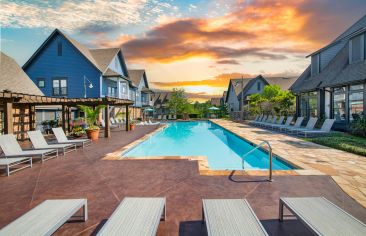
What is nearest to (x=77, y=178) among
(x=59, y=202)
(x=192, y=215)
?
(x=59, y=202)

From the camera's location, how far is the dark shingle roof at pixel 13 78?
14758 mm

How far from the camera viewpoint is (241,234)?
9.02 ft

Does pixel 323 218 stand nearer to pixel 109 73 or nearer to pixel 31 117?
pixel 31 117

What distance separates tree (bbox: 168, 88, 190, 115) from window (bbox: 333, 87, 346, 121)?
33.2 m

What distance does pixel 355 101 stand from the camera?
15.5 m

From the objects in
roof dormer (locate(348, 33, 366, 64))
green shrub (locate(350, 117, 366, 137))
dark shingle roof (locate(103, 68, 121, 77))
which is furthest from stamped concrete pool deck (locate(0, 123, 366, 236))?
dark shingle roof (locate(103, 68, 121, 77))

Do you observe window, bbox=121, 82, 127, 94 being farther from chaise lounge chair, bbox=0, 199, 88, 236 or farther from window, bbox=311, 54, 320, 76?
chaise lounge chair, bbox=0, 199, 88, 236

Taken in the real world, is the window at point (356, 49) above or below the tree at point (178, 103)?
above

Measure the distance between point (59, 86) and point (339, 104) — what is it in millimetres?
27692

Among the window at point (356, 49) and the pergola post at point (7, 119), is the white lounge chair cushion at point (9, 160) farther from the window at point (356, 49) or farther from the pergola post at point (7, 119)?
the window at point (356, 49)

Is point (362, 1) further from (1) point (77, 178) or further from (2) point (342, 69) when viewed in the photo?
(1) point (77, 178)

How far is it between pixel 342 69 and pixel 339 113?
332cm

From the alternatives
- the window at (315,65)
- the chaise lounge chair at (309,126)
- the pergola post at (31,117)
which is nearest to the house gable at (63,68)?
the pergola post at (31,117)

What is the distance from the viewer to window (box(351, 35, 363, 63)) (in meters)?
15.6
